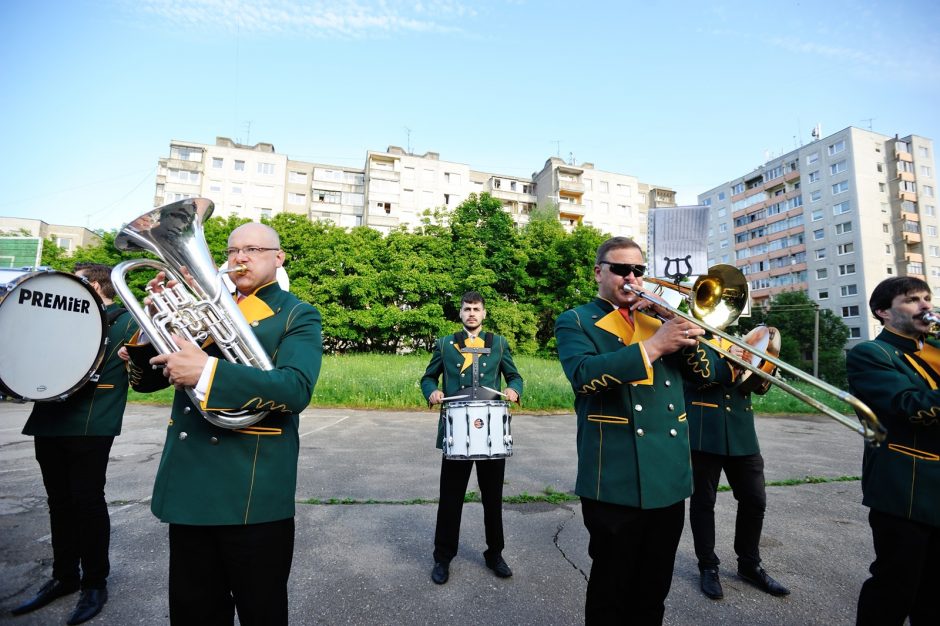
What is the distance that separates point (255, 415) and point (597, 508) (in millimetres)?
1844

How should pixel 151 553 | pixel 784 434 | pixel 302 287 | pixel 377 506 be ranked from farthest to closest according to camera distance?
pixel 302 287, pixel 784 434, pixel 377 506, pixel 151 553

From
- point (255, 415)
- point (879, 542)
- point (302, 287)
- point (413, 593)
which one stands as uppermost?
point (302, 287)

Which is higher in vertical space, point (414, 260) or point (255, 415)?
point (414, 260)

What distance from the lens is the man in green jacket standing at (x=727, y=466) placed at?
3.89 meters

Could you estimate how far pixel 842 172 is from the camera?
60469 millimetres

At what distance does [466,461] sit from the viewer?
4.19 metres

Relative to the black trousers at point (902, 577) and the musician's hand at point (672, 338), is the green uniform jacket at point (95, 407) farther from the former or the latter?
the black trousers at point (902, 577)

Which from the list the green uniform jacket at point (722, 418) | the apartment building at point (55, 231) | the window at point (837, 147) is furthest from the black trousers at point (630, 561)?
the apartment building at point (55, 231)

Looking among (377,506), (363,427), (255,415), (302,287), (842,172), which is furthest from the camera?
(842,172)

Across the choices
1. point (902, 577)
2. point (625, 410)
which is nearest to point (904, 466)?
point (902, 577)

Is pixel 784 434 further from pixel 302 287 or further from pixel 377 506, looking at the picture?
pixel 302 287

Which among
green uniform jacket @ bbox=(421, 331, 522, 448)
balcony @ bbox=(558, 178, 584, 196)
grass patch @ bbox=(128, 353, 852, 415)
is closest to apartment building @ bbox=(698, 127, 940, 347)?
balcony @ bbox=(558, 178, 584, 196)

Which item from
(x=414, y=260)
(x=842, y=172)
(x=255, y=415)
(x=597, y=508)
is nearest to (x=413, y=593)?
(x=597, y=508)

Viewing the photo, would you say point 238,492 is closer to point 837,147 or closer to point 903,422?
point 903,422
